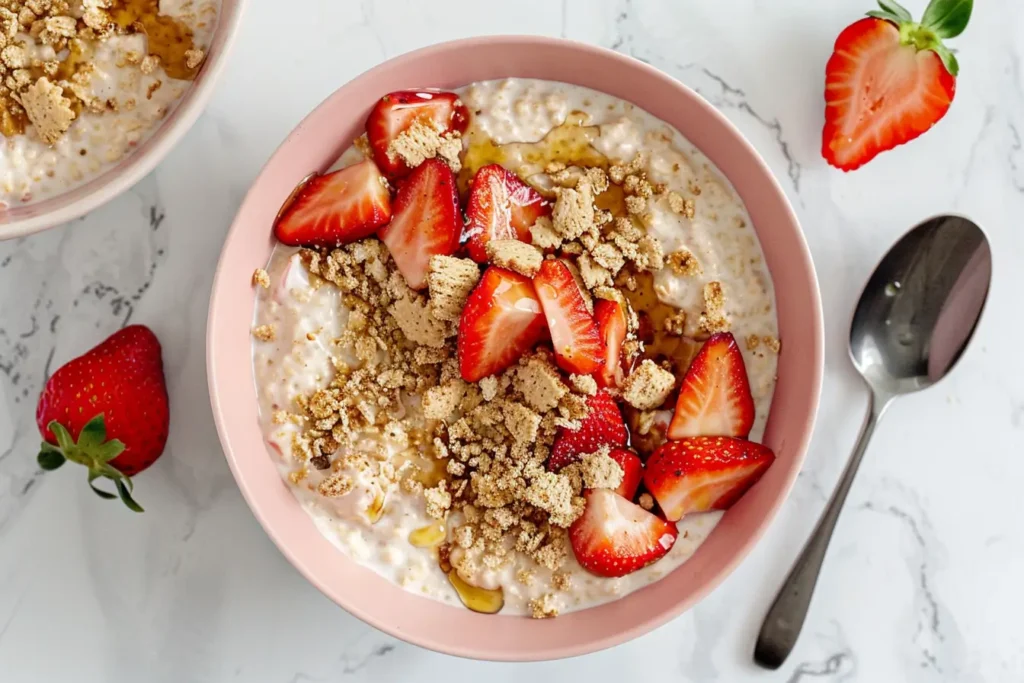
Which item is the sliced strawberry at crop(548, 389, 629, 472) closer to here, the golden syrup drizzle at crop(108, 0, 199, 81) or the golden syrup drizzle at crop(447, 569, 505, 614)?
the golden syrup drizzle at crop(447, 569, 505, 614)

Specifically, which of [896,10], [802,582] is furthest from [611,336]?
[896,10]

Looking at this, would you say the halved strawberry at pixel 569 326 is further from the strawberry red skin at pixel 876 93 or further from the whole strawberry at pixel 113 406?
the whole strawberry at pixel 113 406

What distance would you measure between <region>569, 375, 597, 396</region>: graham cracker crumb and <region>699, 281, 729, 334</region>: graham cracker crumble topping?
179 millimetres

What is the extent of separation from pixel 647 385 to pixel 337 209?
0.50 m

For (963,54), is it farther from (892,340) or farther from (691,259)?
(691,259)

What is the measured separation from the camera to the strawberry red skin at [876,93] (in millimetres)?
1310

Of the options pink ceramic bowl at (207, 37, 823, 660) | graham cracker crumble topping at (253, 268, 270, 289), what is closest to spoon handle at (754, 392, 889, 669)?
pink ceramic bowl at (207, 37, 823, 660)

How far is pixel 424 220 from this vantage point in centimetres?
122

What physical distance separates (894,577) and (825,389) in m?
0.32

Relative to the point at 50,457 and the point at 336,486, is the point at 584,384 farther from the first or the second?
the point at 50,457

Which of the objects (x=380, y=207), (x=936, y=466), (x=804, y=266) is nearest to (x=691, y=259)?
(x=804, y=266)

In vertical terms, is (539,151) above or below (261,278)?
above

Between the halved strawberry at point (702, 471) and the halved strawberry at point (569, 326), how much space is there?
162 mm

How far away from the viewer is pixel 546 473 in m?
1.20
